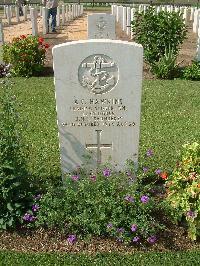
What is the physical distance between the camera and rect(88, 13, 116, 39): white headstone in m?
11.2

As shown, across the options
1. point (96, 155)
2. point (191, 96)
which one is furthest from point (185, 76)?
point (96, 155)

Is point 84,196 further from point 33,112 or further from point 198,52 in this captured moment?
point 198,52

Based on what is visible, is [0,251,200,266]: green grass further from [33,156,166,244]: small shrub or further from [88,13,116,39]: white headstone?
[88,13,116,39]: white headstone

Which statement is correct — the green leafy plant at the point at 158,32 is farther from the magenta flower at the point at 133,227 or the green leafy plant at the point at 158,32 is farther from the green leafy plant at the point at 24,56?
the magenta flower at the point at 133,227

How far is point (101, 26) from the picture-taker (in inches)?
445

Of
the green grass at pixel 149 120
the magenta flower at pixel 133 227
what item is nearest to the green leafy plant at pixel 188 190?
the magenta flower at pixel 133 227

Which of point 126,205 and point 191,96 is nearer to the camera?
point 126,205

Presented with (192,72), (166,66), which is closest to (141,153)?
(166,66)

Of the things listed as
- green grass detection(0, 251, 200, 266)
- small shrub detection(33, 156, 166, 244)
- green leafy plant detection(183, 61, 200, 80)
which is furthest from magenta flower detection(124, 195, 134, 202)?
green leafy plant detection(183, 61, 200, 80)

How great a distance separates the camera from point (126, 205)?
416 cm

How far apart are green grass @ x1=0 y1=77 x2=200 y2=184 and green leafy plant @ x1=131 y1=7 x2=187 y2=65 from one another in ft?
3.79

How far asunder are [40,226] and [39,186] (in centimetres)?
50

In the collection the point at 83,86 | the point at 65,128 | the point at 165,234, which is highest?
the point at 83,86

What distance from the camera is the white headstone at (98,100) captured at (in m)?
4.16
